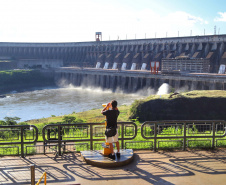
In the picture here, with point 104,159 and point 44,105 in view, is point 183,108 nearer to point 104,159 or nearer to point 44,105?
point 104,159

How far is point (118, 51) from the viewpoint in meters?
74.4

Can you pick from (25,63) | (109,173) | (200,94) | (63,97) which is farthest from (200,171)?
(25,63)

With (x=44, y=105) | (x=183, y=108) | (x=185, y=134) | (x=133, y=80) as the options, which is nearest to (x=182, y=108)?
(x=183, y=108)

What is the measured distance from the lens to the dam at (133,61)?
4759 centimetres

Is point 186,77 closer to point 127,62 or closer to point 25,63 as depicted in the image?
point 127,62

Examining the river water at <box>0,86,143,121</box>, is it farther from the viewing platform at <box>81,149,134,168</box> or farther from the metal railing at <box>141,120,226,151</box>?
the viewing platform at <box>81,149,134,168</box>

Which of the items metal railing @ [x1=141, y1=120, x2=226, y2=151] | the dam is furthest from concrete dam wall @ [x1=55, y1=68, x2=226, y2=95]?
metal railing @ [x1=141, y1=120, x2=226, y2=151]

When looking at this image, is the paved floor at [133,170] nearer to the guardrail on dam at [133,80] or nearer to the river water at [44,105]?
A: the river water at [44,105]

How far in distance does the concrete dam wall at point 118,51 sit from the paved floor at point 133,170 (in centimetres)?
4578

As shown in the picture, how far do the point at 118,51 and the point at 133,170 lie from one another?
68086 millimetres

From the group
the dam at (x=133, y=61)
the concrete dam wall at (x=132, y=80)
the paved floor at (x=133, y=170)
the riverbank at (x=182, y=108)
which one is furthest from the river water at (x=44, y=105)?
the paved floor at (x=133, y=170)

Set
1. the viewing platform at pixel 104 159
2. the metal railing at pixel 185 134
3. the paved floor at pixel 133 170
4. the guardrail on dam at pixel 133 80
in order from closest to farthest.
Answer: the paved floor at pixel 133 170 → the viewing platform at pixel 104 159 → the metal railing at pixel 185 134 → the guardrail on dam at pixel 133 80

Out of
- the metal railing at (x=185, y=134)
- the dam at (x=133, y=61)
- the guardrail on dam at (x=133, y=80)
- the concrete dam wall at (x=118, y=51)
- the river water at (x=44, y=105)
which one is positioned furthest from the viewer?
the concrete dam wall at (x=118, y=51)

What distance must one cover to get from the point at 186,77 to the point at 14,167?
128 feet
